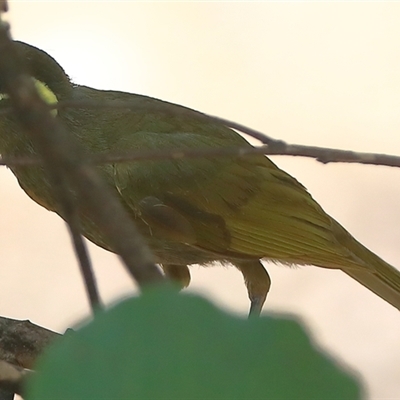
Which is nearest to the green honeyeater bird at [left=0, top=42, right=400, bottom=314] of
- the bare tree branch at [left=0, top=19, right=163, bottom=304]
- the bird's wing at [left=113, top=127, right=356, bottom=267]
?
the bird's wing at [left=113, top=127, right=356, bottom=267]

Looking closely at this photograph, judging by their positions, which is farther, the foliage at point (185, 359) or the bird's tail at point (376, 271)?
the bird's tail at point (376, 271)

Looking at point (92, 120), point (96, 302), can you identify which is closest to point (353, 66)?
point (92, 120)

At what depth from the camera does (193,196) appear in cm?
73

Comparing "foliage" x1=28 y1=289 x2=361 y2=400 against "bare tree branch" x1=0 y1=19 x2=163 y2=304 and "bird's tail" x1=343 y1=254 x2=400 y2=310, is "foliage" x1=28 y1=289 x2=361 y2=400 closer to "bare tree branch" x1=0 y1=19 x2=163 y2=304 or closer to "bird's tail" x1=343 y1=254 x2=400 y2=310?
"bare tree branch" x1=0 y1=19 x2=163 y2=304

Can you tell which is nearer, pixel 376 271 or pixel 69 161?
pixel 69 161

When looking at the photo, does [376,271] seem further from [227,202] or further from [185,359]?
[185,359]

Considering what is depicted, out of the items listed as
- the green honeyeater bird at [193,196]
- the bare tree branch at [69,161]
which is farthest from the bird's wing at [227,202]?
the bare tree branch at [69,161]

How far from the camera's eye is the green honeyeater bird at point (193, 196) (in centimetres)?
70

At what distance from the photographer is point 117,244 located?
19 centimetres

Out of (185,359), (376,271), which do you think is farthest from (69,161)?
(376,271)

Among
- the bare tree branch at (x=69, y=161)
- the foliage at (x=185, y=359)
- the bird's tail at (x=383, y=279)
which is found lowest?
the foliage at (x=185, y=359)

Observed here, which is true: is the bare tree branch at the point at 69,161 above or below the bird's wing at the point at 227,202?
below

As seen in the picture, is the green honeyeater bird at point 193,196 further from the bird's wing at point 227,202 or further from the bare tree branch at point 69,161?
the bare tree branch at point 69,161

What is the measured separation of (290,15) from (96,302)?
5.31 ft
